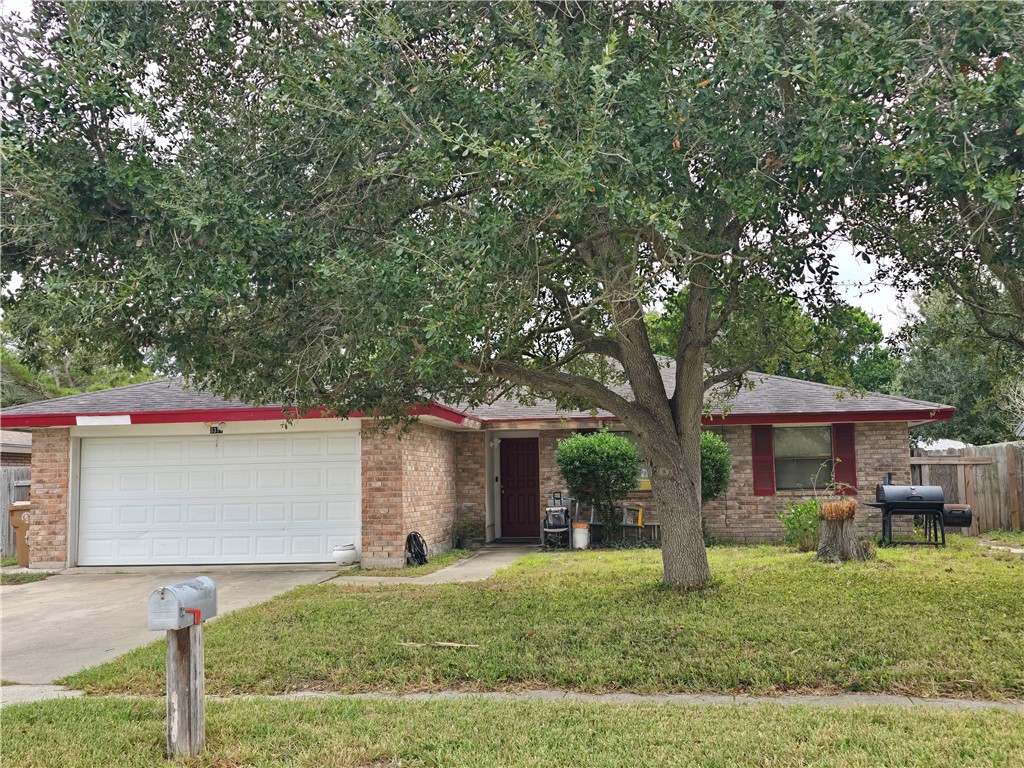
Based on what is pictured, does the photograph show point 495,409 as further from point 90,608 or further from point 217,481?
point 90,608

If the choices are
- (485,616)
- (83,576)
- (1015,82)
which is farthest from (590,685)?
(83,576)

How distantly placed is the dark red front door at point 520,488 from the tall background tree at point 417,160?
9830 mm

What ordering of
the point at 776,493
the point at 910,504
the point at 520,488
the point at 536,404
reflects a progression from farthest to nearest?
the point at 520,488 → the point at 776,493 → the point at 910,504 → the point at 536,404

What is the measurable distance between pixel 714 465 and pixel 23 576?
12.0 m

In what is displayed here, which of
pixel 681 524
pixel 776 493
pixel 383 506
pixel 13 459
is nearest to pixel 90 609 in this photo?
pixel 383 506

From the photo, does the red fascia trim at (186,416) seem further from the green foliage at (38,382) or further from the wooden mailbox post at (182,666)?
the green foliage at (38,382)

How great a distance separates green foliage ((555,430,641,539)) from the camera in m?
16.1

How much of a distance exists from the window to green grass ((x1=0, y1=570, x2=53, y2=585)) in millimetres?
13347

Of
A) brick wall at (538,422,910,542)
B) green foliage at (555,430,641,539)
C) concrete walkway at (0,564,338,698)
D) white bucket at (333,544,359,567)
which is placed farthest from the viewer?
brick wall at (538,422,910,542)

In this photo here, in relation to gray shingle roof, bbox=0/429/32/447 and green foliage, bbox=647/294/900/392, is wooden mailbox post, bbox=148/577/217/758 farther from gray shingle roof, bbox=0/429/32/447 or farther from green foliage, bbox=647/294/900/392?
gray shingle roof, bbox=0/429/32/447

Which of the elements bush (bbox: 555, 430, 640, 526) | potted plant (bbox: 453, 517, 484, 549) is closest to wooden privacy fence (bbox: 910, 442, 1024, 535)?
bush (bbox: 555, 430, 640, 526)

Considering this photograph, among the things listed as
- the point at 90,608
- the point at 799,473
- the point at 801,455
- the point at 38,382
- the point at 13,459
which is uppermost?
the point at 38,382

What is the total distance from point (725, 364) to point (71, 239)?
7874 mm

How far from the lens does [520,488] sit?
1888 centimetres
